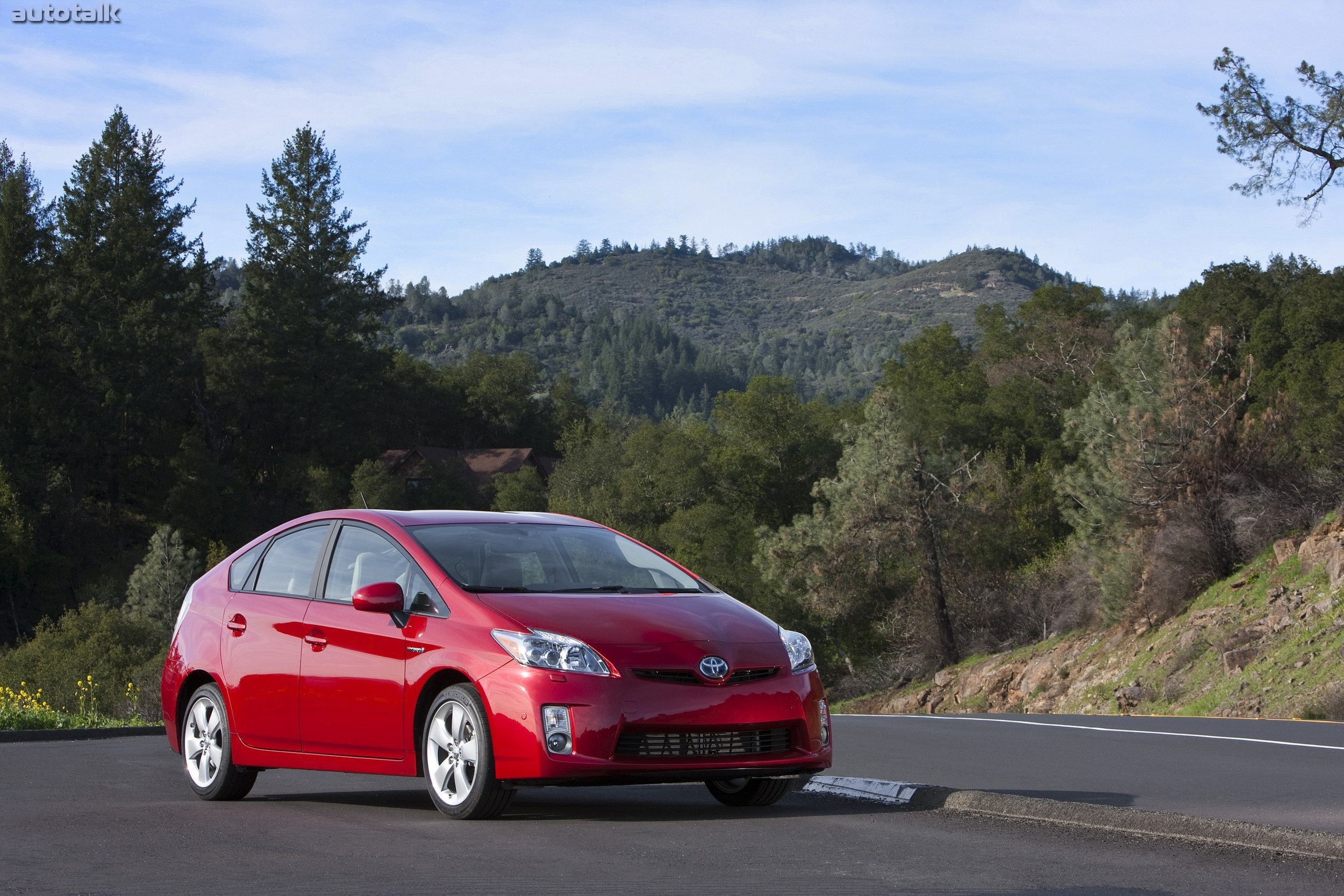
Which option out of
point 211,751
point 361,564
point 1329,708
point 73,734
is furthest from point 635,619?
point 1329,708

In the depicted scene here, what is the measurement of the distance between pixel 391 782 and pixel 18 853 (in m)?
3.64

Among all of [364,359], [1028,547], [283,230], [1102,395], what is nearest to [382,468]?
[364,359]

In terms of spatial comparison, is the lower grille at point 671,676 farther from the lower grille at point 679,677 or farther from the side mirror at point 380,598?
the side mirror at point 380,598

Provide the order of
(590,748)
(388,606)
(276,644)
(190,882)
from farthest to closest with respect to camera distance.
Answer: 1. (276,644)
2. (388,606)
3. (590,748)
4. (190,882)

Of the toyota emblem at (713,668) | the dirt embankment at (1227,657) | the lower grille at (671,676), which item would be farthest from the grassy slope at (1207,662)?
the lower grille at (671,676)

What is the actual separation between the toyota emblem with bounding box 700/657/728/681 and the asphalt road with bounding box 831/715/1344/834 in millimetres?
2181

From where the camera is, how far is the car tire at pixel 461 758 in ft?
23.6

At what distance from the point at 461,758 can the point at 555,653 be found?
A: 75cm

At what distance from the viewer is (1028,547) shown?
59.3 m

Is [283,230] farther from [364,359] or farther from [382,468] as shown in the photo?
[382,468]

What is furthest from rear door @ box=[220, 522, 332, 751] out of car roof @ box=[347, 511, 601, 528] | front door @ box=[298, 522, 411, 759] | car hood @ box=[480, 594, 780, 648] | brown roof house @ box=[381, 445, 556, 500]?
brown roof house @ box=[381, 445, 556, 500]

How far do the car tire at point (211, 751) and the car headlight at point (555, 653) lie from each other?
2.45 metres

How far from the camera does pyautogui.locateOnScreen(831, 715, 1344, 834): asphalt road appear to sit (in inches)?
322

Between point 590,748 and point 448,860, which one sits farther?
point 590,748
